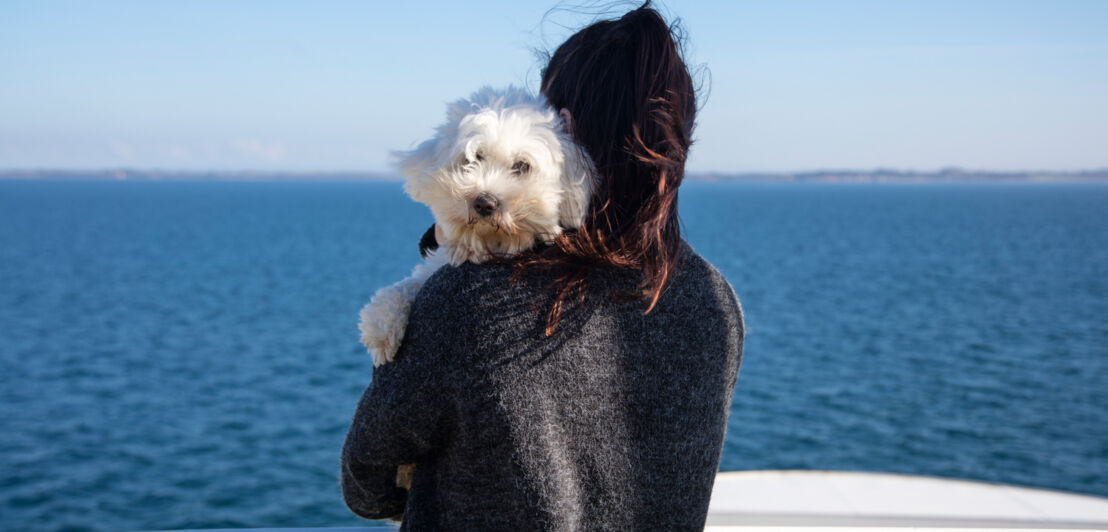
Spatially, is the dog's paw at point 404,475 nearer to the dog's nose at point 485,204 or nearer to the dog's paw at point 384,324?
the dog's paw at point 384,324

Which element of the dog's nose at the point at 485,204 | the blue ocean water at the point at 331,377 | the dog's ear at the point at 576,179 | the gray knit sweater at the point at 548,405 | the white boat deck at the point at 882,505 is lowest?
the blue ocean water at the point at 331,377

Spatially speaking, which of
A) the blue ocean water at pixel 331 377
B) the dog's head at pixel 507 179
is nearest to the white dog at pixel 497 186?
the dog's head at pixel 507 179

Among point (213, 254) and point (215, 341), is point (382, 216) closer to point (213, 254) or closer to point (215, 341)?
point (213, 254)

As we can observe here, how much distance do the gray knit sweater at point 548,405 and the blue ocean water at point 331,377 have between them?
40cm

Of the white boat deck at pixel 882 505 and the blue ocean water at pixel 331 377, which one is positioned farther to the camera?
the blue ocean water at pixel 331 377

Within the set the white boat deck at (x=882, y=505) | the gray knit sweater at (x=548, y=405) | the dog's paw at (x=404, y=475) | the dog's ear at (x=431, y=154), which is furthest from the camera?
the white boat deck at (x=882, y=505)

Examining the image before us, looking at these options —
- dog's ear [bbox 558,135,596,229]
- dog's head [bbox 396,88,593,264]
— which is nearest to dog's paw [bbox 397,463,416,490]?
dog's head [bbox 396,88,593,264]

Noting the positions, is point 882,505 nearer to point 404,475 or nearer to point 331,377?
point 404,475

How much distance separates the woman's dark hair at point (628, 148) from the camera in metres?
1.18

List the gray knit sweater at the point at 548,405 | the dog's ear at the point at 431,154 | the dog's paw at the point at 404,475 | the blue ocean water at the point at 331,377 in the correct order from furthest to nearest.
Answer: the blue ocean water at the point at 331,377, the dog's paw at the point at 404,475, the dog's ear at the point at 431,154, the gray knit sweater at the point at 548,405

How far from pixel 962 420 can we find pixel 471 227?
15820 millimetres

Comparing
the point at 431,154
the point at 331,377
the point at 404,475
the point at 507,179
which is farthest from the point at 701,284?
the point at 331,377

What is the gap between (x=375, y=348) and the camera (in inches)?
48.9

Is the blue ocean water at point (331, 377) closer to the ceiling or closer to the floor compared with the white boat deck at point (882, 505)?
closer to the floor
